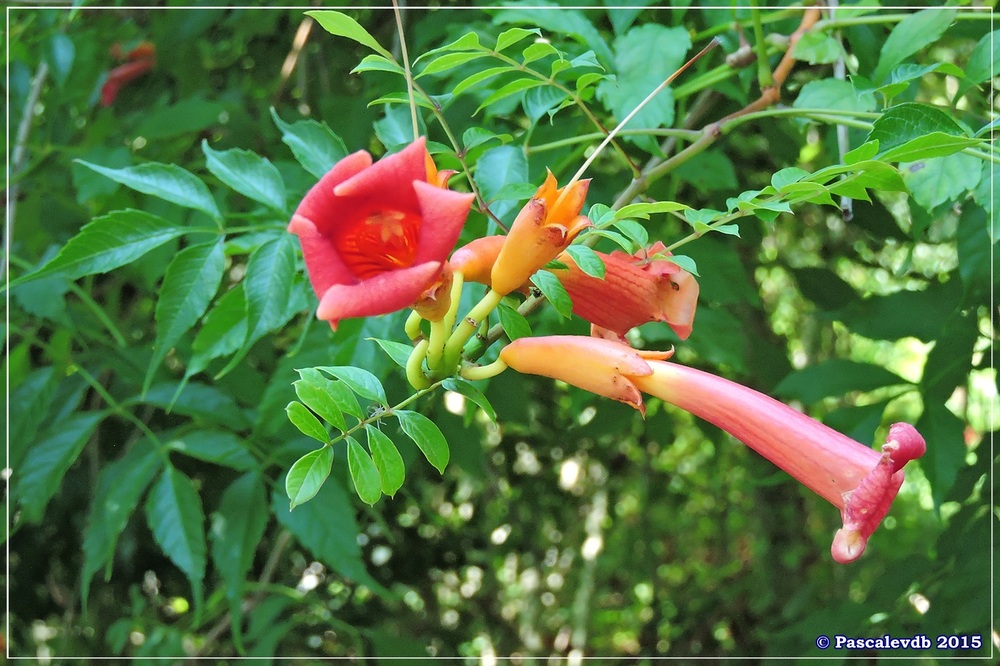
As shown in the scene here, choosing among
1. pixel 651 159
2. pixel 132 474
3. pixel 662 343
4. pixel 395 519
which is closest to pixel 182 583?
pixel 395 519

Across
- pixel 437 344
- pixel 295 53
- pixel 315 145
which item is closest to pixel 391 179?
pixel 437 344

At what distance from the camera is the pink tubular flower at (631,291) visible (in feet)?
2.16

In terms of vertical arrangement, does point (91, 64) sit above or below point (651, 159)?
above

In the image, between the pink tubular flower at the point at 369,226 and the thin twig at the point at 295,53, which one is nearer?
the pink tubular flower at the point at 369,226

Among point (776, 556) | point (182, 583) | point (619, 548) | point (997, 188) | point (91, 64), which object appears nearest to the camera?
point (997, 188)

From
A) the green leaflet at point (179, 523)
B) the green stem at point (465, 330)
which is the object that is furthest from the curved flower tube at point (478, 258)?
the green leaflet at point (179, 523)

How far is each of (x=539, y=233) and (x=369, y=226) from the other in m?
0.11

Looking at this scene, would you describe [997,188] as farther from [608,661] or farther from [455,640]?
[608,661]

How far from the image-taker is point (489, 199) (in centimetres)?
75

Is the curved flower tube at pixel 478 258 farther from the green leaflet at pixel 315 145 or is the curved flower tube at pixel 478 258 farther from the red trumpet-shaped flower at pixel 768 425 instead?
the green leaflet at pixel 315 145

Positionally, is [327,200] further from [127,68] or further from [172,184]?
[127,68]

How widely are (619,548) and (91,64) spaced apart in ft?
6.52

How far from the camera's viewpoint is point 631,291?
658mm

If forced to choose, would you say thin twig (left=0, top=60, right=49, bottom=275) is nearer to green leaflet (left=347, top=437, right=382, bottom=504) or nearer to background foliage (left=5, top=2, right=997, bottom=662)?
background foliage (left=5, top=2, right=997, bottom=662)
